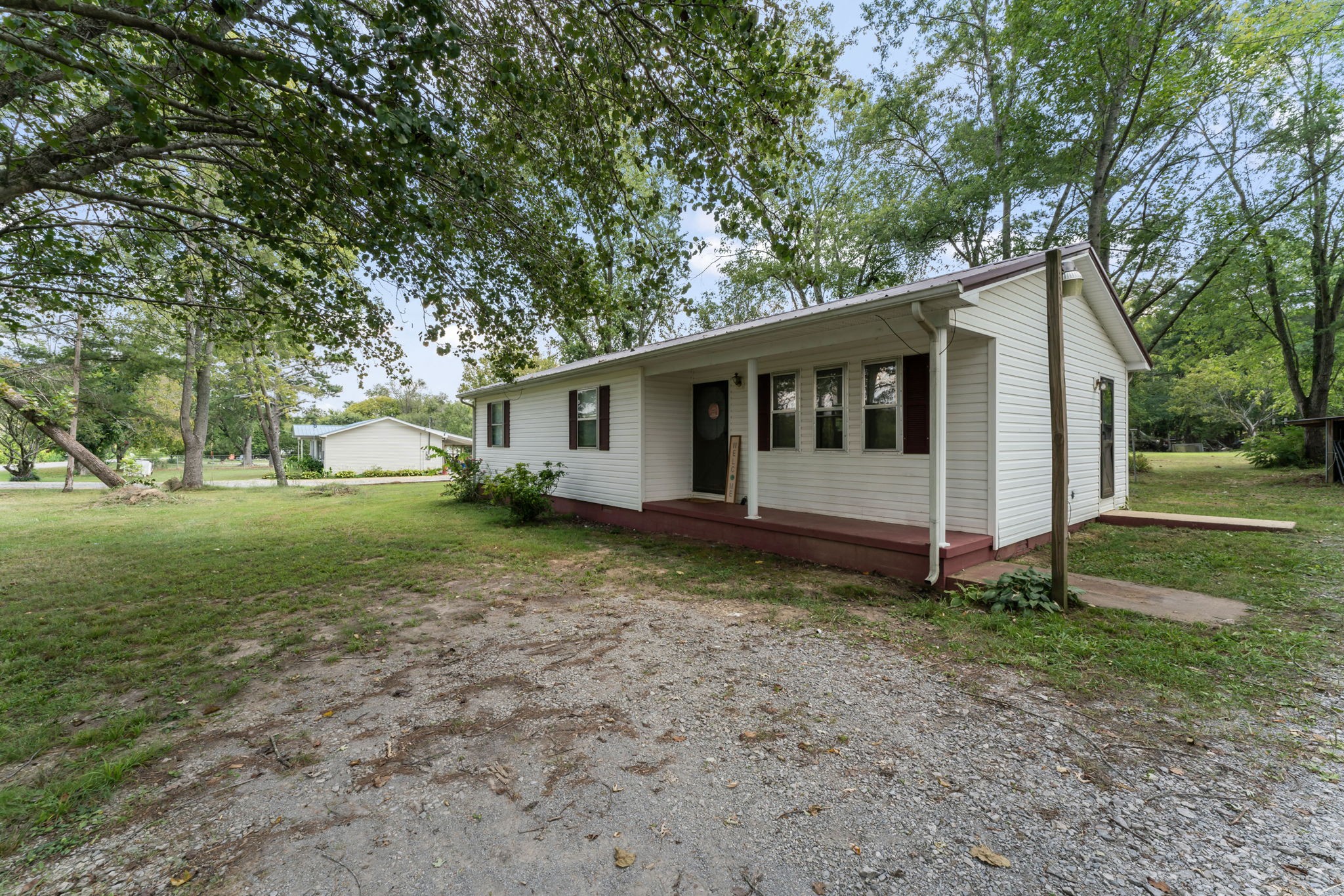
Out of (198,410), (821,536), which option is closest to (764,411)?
(821,536)

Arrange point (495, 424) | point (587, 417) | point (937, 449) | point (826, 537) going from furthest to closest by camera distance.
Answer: point (495, 424) < point (587, 417) < point (826, 537) < point (937, 449)

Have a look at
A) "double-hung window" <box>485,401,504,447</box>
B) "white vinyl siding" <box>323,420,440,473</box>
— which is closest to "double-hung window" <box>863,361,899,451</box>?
"double-hung window" <box>485,401,504,447</box>

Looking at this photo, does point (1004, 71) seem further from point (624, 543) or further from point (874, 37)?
point (624, 543)

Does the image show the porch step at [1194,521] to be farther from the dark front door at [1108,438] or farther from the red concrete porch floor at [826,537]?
the red concrete porch floor at [826,537]

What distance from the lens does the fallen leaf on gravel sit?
1.75 metres

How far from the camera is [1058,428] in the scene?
165 inches

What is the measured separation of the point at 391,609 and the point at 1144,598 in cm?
665

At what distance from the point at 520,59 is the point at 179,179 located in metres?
4.39

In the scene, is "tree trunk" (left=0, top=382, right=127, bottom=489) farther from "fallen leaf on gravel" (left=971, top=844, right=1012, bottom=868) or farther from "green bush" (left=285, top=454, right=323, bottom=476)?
"fallen leaf on gravel" (left=971, top=844, right=1012, bottom=868)

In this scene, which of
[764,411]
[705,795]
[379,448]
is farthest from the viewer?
[379,448]

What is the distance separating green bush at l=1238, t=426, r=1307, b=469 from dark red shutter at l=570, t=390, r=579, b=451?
1930 centimetres

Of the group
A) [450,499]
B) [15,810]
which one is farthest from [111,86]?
[450,499]

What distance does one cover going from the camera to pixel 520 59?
4438mm

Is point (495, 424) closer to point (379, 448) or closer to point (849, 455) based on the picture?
point (849, 455)
